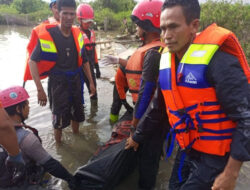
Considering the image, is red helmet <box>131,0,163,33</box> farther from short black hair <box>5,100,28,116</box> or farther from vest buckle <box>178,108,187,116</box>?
short black hair <box>5,100,28,116</box>

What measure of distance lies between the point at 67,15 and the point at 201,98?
7.98 feet

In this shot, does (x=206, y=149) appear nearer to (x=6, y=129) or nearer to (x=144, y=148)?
(x=144, y=148)

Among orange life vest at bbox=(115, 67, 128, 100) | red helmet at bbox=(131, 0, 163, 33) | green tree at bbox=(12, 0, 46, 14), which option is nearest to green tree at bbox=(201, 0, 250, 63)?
orange life vest at bbox=(115, 67, 128, 100)

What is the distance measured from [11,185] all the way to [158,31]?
2206 mm

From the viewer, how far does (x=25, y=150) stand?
2.14m

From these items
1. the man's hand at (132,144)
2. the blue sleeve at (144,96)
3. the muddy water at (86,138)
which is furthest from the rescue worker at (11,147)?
the blue sleeve at (144,96)

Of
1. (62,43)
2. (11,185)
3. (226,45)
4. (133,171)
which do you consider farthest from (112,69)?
(226,45)

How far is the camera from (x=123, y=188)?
2.87m

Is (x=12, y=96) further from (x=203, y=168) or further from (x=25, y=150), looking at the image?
(x=203, y=168)

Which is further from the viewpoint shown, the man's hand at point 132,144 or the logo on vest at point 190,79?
the man's hand at point 132,144

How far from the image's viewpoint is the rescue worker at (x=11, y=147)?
5.25 feet

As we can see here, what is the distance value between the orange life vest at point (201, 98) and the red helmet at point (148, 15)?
88 cm

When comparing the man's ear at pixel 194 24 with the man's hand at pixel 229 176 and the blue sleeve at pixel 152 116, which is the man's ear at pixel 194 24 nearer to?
the blue sleeve at pixel 152 116

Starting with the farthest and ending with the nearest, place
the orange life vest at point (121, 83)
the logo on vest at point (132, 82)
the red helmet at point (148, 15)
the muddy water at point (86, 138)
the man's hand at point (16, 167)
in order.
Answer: the orange life vest at point (121, 83) < the muddy water at point (86, 138) < the logo on vest at point (132, 82) < the red helmet at point (148, 15) < the man's hand at point (16, 167)
